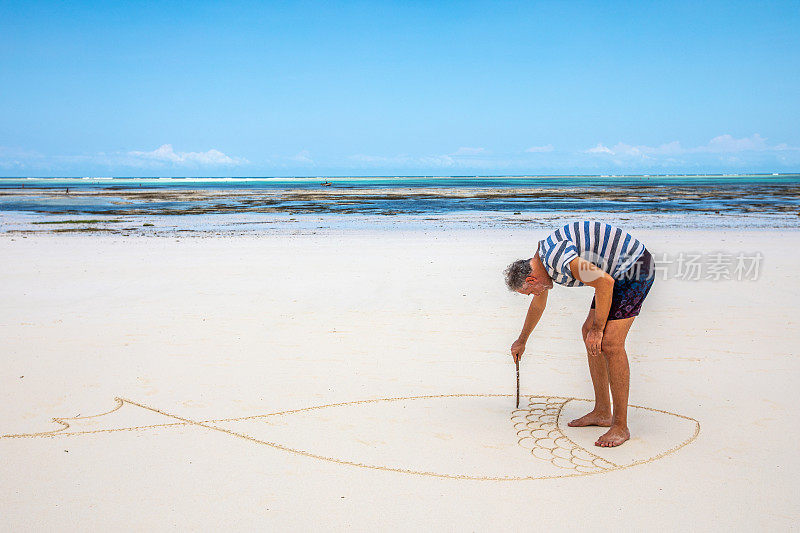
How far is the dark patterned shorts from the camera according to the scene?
12.1 ft

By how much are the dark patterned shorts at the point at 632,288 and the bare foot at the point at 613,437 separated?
2.59 feet

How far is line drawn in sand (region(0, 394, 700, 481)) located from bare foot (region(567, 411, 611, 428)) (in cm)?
5

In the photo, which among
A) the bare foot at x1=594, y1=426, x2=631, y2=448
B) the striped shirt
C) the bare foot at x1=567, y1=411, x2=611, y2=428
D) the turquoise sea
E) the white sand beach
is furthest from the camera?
the turquoise sea

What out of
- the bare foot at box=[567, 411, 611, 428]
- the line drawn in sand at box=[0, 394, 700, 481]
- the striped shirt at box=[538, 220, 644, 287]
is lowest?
the line drawn in sand at box=[0, 394, 700, 481]

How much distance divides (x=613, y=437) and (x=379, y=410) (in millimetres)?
1677

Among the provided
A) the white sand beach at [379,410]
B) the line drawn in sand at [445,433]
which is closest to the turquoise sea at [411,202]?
the white sand beach at [379,410]

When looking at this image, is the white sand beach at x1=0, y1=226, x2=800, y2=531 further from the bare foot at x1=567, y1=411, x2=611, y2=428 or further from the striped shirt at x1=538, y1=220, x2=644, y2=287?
the striped shirt at x1=538, y1=220, x2=644, y2=287

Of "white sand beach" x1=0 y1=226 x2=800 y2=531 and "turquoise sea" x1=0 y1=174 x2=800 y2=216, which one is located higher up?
"turquoise sea" x1=0 y1=174 x2=800 y2=216

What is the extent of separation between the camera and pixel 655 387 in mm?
→ 5168

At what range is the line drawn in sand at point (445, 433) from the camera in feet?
12.5

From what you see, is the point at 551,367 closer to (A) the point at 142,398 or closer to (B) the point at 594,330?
(B) the point at 594,330

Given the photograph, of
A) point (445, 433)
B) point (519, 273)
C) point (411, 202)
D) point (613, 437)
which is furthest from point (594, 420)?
point (411, 202)

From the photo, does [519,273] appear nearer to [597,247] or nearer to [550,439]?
[597,247]

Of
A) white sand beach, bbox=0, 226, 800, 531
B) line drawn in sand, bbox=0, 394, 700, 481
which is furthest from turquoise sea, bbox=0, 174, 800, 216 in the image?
line drawn in sand, bbox=0, 394, 700, 481
